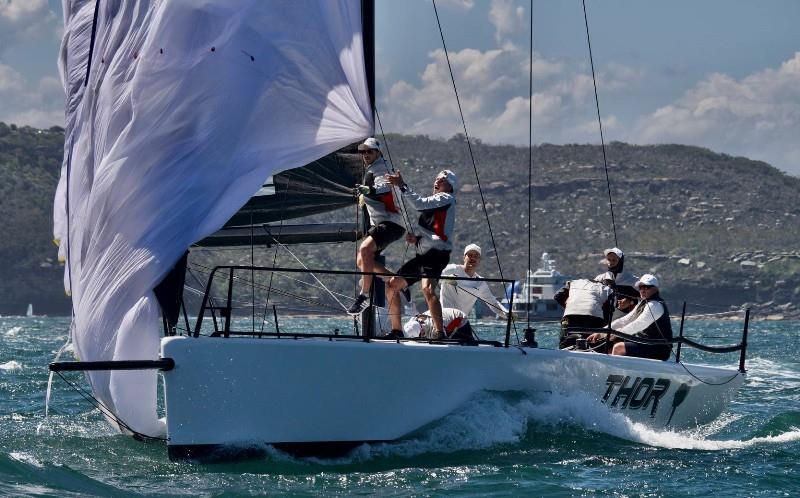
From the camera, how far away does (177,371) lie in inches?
352

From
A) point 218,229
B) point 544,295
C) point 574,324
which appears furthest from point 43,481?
point 544,295

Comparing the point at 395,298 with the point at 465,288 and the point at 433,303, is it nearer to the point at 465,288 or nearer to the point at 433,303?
the point at 433,303

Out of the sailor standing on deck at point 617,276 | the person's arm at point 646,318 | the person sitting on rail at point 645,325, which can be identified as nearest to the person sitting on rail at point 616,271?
the sailor standing on deck at point 617,276

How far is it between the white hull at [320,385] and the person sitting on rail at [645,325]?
157cm

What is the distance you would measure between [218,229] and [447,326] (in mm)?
2108

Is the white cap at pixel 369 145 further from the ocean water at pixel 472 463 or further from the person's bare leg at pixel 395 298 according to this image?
the ocean water at pixel 472 463

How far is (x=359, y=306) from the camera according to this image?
384 inches

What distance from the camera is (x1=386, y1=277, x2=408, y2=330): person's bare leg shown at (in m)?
10.1

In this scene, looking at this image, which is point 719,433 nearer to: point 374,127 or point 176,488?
point 374,127

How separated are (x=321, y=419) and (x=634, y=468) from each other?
2.12 metres

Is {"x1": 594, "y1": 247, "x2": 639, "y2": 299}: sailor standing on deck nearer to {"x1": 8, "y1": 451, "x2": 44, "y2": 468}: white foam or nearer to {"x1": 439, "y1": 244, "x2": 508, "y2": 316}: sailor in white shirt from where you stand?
{"x1": 439, "y1": 244, "x2": 508, "y2": 316}: sailor in white shirt

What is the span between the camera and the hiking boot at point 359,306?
9664 mm

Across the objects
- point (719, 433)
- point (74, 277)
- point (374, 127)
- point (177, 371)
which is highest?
point (374, 127)

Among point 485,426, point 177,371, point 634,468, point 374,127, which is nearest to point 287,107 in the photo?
point 374,127
